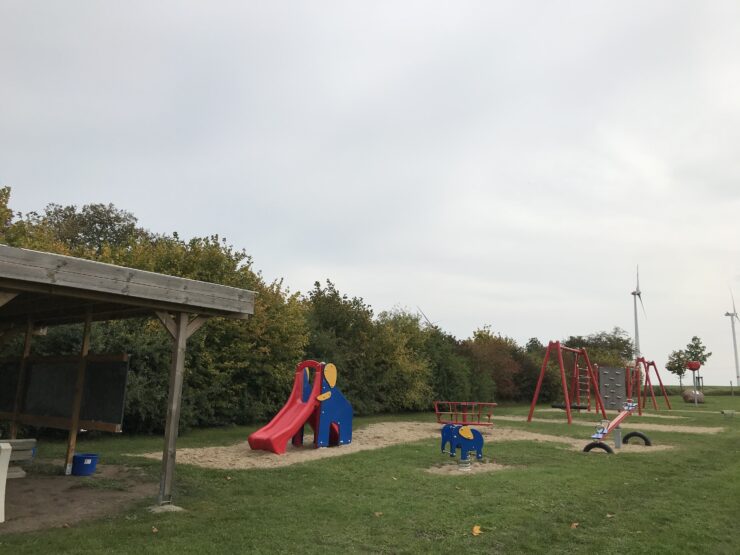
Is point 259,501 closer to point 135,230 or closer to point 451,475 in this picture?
point 451,475

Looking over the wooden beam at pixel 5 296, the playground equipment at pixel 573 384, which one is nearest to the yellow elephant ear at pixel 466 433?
the wooden beam at pixel 5 296

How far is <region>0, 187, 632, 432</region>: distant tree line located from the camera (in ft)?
48.3

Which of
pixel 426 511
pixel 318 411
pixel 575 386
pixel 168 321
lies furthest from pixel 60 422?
pixel 575 386

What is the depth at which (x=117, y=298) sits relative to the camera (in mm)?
6348

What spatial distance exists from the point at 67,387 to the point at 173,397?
3454 millimetres

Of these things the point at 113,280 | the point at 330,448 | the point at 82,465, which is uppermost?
the point at 113,280

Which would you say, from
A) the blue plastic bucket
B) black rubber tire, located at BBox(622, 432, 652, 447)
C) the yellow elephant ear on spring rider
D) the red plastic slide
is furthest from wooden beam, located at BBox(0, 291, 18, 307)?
black rubber tire, located at BBox(622, 432, 652, 447)

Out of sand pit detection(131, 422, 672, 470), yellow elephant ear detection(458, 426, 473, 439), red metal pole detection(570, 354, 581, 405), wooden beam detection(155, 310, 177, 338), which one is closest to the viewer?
wooden beam detection(155, 310, 177, 338)

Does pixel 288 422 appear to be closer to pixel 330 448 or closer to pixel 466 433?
pixel 330 448

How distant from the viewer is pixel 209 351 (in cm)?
1747

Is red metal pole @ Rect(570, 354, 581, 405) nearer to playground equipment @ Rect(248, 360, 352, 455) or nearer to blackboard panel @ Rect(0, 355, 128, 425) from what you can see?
playground equipment @ Rect(248, 360, 352, 455)

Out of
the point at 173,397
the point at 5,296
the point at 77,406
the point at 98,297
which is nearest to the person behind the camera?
the point at 5,296

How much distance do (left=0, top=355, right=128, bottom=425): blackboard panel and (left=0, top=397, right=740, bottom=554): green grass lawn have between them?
134 centimetres

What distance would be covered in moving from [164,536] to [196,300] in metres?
2.63
